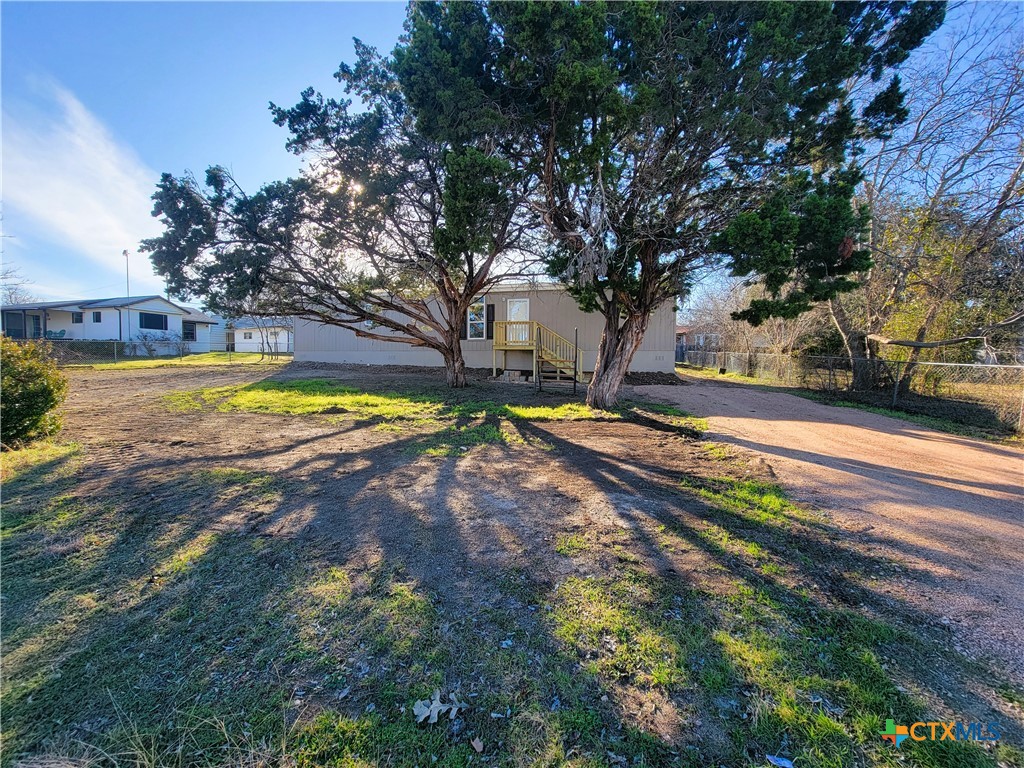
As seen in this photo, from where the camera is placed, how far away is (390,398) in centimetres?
1115

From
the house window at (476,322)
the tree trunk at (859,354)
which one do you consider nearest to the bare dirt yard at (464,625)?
the tree trunk at (859,354)

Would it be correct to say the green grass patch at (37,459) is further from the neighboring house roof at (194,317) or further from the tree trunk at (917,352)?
the neighboring house roof at (194,317)

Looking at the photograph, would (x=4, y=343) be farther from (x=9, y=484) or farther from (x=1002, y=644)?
(x=1002, y=644)

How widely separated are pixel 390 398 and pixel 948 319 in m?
16.2

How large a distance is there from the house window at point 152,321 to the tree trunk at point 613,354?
34827 millimetres

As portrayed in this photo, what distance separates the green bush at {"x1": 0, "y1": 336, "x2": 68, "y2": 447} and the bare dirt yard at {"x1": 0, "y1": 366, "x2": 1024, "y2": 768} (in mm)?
583

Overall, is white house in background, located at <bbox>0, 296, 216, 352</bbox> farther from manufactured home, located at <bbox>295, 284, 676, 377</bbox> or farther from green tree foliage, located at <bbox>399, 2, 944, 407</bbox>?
green tree foliage, located at <bbox>399, 2, 944, 407</bbox>

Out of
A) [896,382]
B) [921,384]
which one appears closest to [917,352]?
[921,384]

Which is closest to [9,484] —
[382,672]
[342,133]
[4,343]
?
[4,343]

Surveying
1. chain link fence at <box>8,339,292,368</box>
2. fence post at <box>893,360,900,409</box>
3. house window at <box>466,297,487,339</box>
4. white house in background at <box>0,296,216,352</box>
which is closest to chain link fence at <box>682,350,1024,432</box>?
fence post at <box>893,360,900,409</box>

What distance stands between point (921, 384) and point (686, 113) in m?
10.7

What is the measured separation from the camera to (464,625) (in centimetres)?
227

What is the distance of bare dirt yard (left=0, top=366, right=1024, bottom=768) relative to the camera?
1611 mm

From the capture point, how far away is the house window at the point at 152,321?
2852 centimetres
